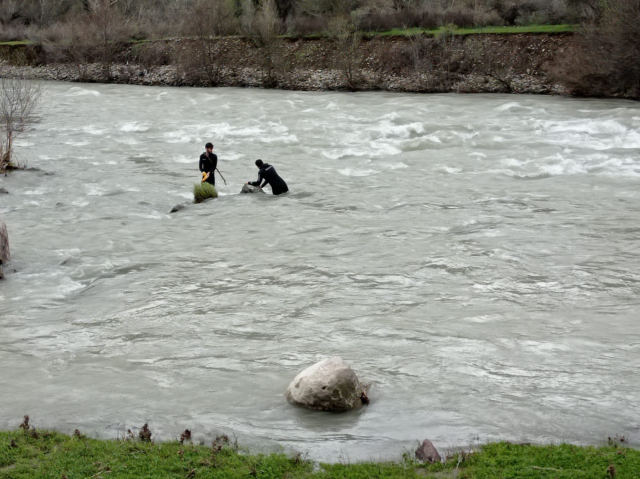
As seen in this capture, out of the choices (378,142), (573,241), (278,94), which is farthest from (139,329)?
(278,94)

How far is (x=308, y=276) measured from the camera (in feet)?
46.1

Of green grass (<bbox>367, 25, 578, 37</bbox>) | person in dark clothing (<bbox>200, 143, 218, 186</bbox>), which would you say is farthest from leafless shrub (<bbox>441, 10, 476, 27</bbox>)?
person in dark clothing (<bbox>200, 143, 218, 186</bbox>)

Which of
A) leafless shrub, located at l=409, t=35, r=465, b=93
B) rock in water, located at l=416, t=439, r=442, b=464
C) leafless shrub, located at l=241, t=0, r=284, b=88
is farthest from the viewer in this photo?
leafless shrub, located at l=241, t=0, r=284, b=88

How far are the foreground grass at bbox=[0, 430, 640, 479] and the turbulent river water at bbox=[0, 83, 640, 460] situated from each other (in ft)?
2.06

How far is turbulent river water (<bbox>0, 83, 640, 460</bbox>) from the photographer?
8.35 m

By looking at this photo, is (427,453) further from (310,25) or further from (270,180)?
(310,25)

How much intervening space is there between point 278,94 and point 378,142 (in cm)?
1553

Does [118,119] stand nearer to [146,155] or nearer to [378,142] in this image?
[146,155]

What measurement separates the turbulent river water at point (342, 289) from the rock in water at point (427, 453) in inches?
14.4

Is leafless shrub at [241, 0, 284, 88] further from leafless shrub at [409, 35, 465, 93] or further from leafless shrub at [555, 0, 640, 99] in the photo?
leafless shrub at [555, 0, 640, 99]

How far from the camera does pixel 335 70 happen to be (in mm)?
45531

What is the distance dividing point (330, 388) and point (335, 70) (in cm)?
3938

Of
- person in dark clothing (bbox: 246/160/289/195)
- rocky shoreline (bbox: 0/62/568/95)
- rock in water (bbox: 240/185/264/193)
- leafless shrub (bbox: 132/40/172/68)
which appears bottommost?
rock in water (bbox: 240/185/264/193)

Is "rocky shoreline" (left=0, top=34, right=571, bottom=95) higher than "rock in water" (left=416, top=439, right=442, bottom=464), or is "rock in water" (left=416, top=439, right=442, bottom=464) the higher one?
"rocky shoreline" (left=0, top=34, right=571, bottom=95)
